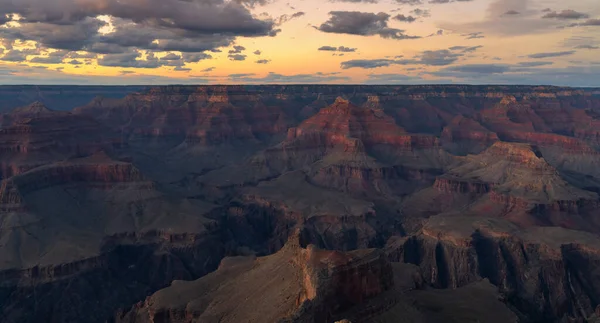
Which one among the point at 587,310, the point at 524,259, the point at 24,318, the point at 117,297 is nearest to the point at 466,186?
the point at 524,259

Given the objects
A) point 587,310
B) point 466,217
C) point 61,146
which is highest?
point 61,146

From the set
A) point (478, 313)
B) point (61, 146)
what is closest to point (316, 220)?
point (478, 313)

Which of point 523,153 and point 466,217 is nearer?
point 466,217

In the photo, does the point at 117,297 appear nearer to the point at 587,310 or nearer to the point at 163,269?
the point at 163,269

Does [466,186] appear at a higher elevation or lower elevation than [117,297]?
higher

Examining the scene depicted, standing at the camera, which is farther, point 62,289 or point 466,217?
point 466,217

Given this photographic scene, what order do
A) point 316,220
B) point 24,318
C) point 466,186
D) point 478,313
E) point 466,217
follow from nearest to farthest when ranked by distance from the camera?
point 478,313 < point 24,318 < point 466,217 < point 316,220 < point 466,186

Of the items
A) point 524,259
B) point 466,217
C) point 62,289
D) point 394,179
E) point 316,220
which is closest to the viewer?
point 62,289

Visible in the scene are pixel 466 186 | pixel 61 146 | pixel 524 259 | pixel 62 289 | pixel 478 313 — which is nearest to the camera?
pixel 478 313

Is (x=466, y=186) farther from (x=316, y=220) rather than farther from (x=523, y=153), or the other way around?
(x=316, y=220)
